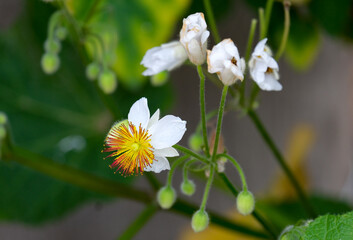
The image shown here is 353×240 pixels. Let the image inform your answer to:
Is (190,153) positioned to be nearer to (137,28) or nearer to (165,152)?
(165,152)

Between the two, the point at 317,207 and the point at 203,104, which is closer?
the point at 203,104

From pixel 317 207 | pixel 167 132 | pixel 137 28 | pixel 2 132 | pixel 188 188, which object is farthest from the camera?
pixel 317 207

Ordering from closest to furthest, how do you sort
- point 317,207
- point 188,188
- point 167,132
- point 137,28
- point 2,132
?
point 167,132
point 188,188
point 2,132
point 137,28
point 317,207

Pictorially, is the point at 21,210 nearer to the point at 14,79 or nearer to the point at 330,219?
the point at 14,79

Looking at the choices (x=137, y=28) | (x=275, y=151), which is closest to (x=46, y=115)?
(x=137, y=28)

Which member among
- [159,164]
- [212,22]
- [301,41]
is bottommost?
[159,164]

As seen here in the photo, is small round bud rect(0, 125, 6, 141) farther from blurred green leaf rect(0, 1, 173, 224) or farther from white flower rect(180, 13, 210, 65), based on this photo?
blurred green leaf rect(0, 1, 173, 224)
